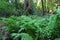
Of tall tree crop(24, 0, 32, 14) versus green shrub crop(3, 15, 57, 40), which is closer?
green shrub crop(3, 15, 57, 40)

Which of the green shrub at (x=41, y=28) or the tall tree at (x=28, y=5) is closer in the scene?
the green shrub at (x=41, y=28)

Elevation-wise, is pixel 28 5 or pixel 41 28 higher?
pixel 41 28

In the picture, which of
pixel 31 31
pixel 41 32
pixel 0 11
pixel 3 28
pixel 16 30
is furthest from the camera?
pixel 0 11

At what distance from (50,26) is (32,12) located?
4.31 m

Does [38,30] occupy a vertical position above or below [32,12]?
above

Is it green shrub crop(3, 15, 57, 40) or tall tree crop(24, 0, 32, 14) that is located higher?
green shrub crop(3, 15, 57, 40)

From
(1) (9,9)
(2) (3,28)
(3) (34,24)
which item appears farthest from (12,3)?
Result: (3) (34,24)

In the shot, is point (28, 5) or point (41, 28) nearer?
point (41, 28)

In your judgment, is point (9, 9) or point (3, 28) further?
point (9, 9)

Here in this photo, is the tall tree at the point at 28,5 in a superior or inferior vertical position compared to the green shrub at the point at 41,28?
inferior

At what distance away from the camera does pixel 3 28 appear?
498 cm

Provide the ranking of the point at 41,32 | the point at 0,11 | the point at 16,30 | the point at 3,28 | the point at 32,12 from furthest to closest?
the point at 32,12, the point at 0,11, the point at 3,28, the point at 16,30, the point at 41,32

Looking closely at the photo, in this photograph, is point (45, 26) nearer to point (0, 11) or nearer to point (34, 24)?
point (34, 24)

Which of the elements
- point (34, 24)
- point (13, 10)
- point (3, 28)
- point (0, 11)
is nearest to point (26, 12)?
point (13, 10)
